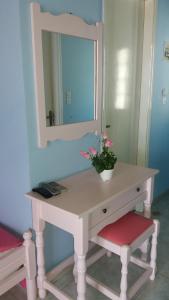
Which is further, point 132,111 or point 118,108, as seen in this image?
point 132,111

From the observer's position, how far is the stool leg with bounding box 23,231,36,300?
1.48 meters

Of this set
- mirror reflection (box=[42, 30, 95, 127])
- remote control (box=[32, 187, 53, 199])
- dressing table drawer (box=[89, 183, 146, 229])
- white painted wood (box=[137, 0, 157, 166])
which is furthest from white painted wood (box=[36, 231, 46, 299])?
white painted wood (box=[137, 0, 157, 166])

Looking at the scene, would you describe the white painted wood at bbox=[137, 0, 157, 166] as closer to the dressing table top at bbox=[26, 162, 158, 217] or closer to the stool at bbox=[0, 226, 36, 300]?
the dressing table top at bbox=[26, 162, 158, 217]

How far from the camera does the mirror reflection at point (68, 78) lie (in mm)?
1499

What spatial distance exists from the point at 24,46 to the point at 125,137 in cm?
153

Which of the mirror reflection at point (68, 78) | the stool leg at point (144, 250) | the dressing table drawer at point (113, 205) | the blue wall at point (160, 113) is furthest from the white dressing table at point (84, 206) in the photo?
the blue wall at point (160, 113)

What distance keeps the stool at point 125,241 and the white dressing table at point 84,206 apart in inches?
3.9

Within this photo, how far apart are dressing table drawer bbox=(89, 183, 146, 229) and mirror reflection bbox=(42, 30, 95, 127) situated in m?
0.59

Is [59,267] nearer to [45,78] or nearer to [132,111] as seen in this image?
[45,78]

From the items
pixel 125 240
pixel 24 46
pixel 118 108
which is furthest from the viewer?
pixel 118 108

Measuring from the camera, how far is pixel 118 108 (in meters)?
2.44

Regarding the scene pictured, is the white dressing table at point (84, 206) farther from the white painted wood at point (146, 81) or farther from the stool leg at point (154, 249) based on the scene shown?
the white painted wood at point (146, 81)

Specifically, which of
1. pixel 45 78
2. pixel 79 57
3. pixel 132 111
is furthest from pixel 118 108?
pixel 45 78

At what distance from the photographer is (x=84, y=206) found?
130cm
